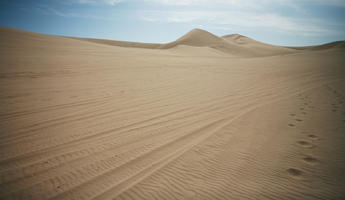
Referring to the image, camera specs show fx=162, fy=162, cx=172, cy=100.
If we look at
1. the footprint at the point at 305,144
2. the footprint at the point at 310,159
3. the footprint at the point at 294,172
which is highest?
the footprint at the point at 305,144

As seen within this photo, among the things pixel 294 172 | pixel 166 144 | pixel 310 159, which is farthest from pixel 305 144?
pixel 166 144

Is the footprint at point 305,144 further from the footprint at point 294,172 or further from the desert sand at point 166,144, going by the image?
the footprint at point 294,172

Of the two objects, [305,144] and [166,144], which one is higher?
[305,144]

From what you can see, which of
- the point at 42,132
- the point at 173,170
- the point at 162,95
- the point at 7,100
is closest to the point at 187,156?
the point at 173,170

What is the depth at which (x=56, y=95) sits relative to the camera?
14.0ft

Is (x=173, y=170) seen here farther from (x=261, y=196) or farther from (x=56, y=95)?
(x=56, y=95)

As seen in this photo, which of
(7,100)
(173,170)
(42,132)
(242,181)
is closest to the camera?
(242,181)

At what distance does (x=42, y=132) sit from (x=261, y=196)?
130 inches

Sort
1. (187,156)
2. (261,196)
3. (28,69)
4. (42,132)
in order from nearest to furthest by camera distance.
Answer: (261,196), (187,156), (42,132), (28,69)

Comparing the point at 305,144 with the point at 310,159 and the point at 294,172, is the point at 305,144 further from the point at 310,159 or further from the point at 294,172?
the point at 294,172

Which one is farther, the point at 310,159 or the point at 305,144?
the point at 305,144

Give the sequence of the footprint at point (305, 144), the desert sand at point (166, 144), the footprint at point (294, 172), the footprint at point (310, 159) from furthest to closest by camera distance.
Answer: the footprint at point (305, 144) → the footprint at point (310, 159) → the footprint at point (294, 172) → the desert sand at point (166, 144)

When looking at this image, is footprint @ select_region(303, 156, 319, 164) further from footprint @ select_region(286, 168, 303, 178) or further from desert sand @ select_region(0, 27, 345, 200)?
footprint @ select_region(286, 168, 303, 178)

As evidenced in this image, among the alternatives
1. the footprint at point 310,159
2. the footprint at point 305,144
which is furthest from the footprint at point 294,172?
the footprint at point 305,144
